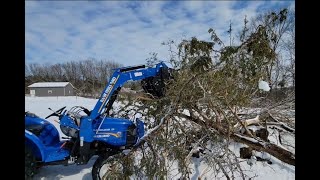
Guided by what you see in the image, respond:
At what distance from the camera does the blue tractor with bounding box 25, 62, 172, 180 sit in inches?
149

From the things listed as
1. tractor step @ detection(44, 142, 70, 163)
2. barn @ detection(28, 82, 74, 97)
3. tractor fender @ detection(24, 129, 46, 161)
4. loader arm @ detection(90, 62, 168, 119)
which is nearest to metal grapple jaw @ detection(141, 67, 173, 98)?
loader arm @ detection(90, 62, 168, 119)

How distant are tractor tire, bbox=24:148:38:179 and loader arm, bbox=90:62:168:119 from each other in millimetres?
950

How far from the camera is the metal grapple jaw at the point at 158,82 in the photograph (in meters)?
4.02

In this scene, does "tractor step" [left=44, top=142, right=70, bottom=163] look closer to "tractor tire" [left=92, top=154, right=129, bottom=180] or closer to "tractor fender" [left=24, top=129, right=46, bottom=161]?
"tractor fender" [left=24, top=129, right=46, bottom=161]

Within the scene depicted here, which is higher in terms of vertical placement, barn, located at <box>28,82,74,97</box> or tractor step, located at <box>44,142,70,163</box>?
barn, located at <box>28,82,74,97</box>

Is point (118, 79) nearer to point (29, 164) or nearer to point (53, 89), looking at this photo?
point (29, 164)

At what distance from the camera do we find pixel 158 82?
4.04 m

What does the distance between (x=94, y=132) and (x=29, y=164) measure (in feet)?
3.08

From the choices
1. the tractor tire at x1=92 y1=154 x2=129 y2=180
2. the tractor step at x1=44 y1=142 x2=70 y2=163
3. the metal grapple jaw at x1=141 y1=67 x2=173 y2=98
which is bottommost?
the tractor tire at x1=92 y1=154 x2=129 y2=180

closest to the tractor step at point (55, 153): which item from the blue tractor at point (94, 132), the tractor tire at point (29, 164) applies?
the blue tractor at point (94, 132)

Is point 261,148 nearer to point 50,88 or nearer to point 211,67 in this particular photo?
point 211,67

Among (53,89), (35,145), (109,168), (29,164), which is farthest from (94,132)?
(53,89)
